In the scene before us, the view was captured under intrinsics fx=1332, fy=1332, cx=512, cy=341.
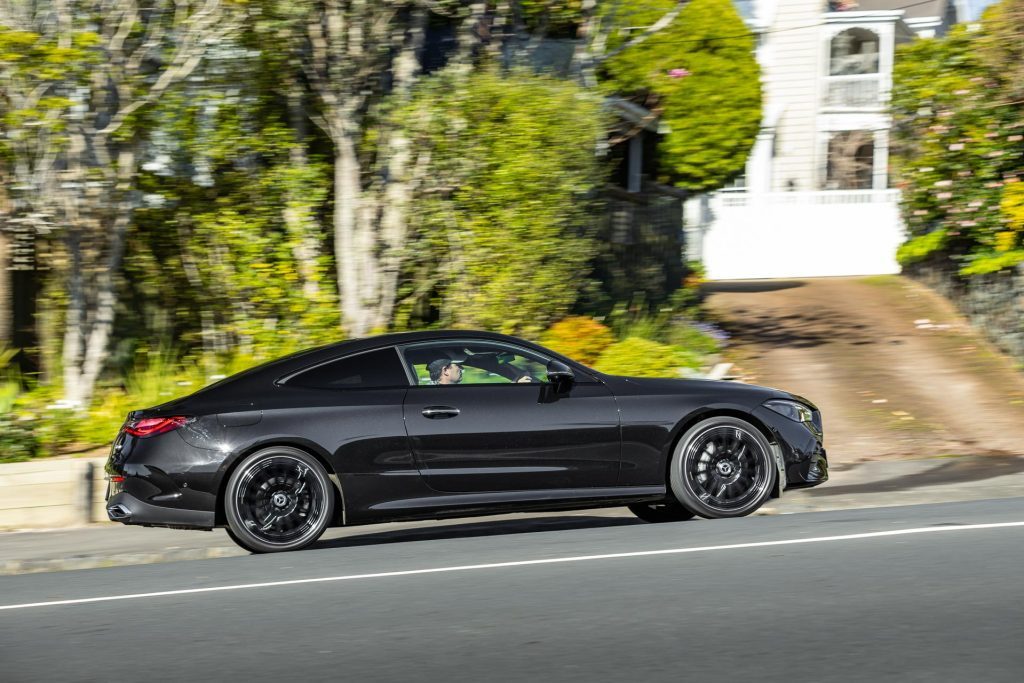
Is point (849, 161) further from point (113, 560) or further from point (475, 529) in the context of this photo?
point (113, 560)

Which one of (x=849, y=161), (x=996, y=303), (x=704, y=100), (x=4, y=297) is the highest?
(x=704, y=100)

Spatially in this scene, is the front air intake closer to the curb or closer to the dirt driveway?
the curb

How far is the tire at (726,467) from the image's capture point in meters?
8.74

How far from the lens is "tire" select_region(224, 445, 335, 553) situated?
8.16m

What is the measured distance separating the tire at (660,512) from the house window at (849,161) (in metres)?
23.0

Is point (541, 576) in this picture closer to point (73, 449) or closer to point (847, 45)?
point (73, 449)

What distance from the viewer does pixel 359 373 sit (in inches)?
336

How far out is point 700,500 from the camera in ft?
28.7

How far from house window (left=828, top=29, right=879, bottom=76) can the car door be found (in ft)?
81.3

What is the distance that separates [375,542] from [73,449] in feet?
12.1

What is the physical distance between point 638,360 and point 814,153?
19095 mm

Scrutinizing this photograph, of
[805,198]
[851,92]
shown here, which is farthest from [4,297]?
[851,92]

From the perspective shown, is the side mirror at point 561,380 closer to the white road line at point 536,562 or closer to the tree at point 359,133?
the white road line at point 536,562

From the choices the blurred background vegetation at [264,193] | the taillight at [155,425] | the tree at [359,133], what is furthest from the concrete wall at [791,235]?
the taillight at [155,425]
